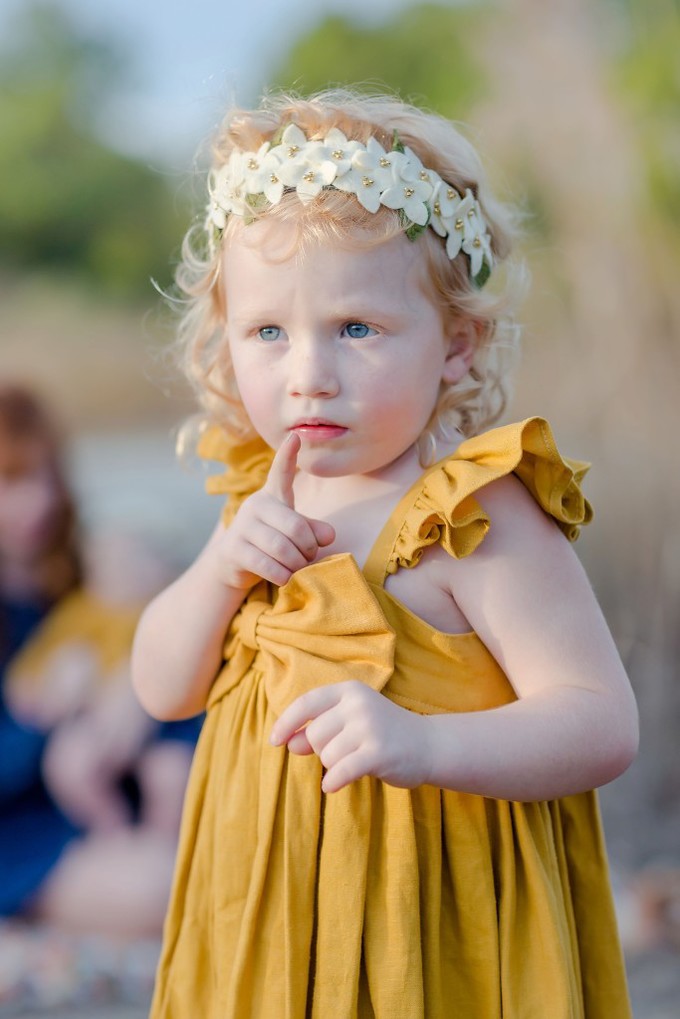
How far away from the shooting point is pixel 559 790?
1.10m

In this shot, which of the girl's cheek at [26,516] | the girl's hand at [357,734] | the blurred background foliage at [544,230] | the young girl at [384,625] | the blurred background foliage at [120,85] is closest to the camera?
the girl's hand at [357,734]

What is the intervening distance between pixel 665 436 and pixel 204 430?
7.02 feet

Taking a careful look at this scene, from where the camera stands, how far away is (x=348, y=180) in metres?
1.16

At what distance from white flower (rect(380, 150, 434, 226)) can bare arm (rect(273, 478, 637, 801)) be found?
11.6 inches

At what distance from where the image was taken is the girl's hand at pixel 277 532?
3.76 ft

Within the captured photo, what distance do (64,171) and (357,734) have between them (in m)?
2.97

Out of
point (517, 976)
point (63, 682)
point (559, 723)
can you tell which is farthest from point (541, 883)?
point (63, 682)

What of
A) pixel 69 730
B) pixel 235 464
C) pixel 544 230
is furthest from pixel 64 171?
pixel 235 464

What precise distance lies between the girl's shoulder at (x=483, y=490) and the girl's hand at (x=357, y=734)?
0.56ft

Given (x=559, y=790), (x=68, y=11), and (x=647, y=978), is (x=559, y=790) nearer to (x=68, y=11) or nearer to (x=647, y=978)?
(x=647, y=978)

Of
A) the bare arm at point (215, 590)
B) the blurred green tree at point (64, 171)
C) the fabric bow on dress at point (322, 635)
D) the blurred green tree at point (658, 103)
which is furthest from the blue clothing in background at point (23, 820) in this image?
the blurred green tree at point (658, 103)

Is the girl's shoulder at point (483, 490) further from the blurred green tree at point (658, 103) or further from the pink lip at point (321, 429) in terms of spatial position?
the blurred green tree at point (658, 103)

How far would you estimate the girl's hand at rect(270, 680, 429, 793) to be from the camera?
1.00 meters

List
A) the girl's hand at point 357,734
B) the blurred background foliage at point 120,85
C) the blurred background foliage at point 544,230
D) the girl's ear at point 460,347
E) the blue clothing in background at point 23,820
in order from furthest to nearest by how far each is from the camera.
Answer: the blurred background foliage at point 120,85
the blurred background foliage at point 544,230
the blue clothing in background at point 23,820
the girl's ear at point 460,347
the girl's hand at point 357,734
